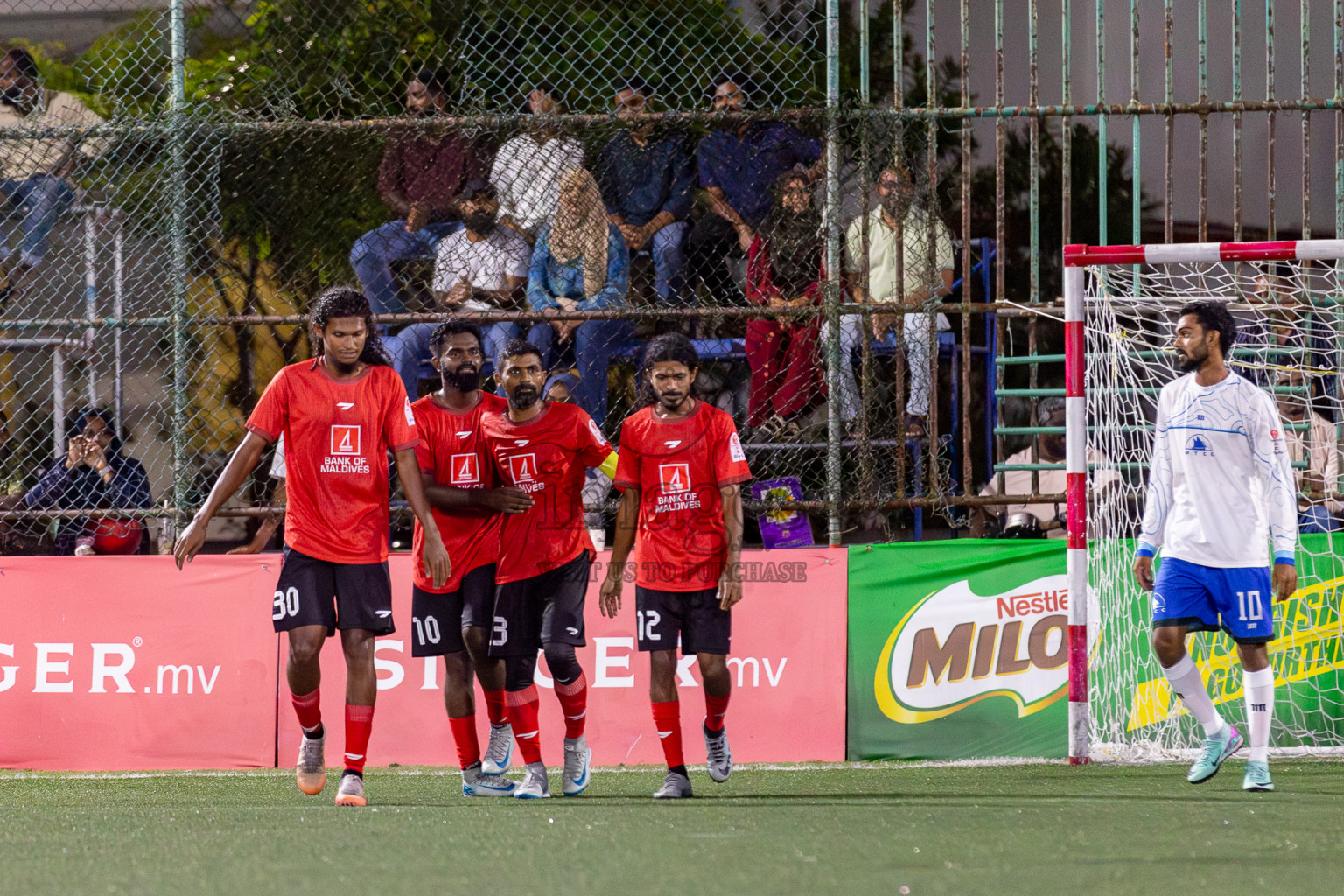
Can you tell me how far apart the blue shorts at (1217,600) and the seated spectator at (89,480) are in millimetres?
5944

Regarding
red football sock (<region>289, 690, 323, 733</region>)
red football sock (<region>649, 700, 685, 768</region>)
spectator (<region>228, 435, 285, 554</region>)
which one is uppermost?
spectator (<region>228, 435, 285, 554</region>)

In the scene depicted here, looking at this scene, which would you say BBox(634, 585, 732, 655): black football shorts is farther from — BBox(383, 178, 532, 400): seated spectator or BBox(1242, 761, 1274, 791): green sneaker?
BBox(383, 178, 532, 400): seated spectator

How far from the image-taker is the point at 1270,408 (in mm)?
6160

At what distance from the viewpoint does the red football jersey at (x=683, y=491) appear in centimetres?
623

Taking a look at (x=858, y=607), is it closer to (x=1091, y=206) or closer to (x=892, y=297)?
(x=892, y=297)

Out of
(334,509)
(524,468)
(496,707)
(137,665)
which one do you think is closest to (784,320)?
(524,468)

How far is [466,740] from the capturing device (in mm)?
6367

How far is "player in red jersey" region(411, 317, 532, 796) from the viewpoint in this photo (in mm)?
6301

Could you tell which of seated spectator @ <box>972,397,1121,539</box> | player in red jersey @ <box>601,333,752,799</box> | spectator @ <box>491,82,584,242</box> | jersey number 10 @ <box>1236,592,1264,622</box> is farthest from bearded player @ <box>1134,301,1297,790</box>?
spectator @ <box>491,82,584,242</box>

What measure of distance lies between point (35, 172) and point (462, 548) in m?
4.56

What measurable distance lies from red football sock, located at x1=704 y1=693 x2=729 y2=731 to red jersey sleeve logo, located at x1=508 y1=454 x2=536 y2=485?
127 centimetres

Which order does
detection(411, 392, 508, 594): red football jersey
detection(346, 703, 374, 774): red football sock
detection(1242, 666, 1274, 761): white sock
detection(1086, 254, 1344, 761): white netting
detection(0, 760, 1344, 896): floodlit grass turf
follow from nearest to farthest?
1. detection(0, 760, 1344, 896): floodlit grass turf
2. detection(346, 703, 374, 774): red football sock
3. detection(1242, 666, 1274, 761): white sock
4. detection(411, 392, 508, 594): red football jersey
5. detection(1086, 254, 1344, 761): white netting

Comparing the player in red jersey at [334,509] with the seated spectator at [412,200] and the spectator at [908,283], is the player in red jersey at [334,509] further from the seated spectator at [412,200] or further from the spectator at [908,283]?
the spectator at [908,283]

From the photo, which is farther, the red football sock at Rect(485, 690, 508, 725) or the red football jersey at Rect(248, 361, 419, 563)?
the red football sock at Rect(485, 690, 508, 725)
